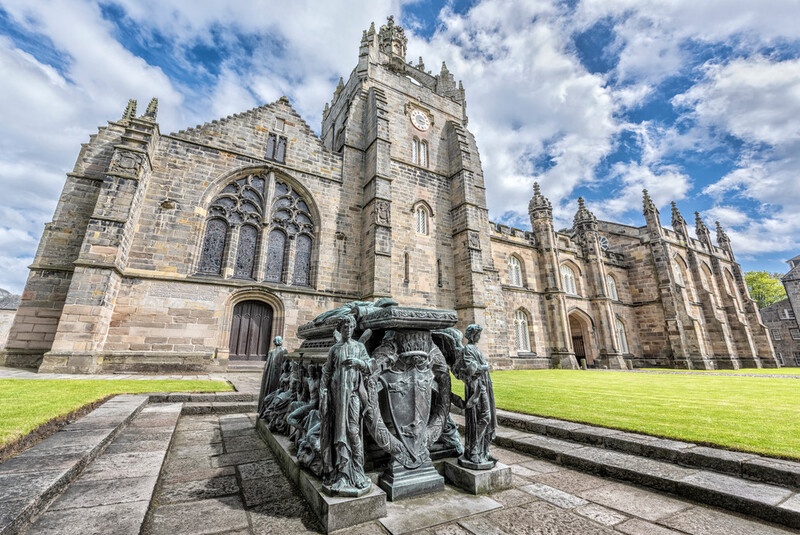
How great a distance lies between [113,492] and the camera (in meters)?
2.47

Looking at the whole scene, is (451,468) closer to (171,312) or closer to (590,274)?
(171,312)

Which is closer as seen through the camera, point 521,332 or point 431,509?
point 431,509

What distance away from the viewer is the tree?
4328 centimetres

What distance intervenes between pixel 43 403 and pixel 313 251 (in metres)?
10.6

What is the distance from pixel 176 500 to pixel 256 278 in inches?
446

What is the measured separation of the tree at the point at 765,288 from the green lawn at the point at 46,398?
62858 millimetres

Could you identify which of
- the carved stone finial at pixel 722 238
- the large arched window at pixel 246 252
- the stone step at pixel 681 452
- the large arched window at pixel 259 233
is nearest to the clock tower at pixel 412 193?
the large arched window at pixel 259 233

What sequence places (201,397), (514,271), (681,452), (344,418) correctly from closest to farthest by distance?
(344,418), (681,452), (201,397), (514,271)

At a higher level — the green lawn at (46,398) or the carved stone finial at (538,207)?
the carved stone finial at (538,207)

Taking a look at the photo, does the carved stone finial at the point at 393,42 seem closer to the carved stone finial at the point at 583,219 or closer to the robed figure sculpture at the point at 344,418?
the carved stone finial at the point at 583,219

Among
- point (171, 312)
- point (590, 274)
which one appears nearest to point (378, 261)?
point (171, 312)

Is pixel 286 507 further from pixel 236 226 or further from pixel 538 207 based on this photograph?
pixel 538 207

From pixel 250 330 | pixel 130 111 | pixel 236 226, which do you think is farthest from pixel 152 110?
pixel 250 330

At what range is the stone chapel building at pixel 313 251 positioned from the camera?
35.4 feet
